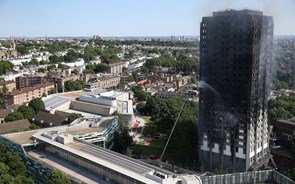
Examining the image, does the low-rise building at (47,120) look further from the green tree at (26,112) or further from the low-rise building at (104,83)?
the low-rise building at (104,83)

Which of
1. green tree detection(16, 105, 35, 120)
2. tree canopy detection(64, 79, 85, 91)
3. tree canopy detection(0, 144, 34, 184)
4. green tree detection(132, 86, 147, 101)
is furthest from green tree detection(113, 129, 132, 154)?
tree canopy detection(64, 79, 85, 91)

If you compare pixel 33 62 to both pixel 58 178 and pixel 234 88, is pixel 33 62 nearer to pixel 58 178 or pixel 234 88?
pixel 234 88

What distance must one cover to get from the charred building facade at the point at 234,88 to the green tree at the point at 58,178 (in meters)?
7.07

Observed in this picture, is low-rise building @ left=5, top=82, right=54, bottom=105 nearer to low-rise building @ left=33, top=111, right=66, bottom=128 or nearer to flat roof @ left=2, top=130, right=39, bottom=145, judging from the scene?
low-rise building @ left=33, top=111, right=66, bottom=128

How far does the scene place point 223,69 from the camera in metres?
16.3

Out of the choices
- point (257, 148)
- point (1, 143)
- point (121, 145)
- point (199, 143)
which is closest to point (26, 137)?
point (1, 143)

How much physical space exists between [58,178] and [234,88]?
27.2 ft

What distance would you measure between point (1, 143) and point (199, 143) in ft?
28.1

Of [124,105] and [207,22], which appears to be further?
[124,105]

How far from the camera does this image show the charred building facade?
1584 centimetres

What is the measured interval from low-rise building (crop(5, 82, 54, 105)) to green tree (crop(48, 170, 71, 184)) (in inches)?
791

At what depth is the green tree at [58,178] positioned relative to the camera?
38.7 ft

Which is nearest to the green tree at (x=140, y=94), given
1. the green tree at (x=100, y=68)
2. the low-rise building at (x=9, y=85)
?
the low-rise building at (x=9, y=85)

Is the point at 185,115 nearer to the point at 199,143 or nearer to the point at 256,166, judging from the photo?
the point at 199,143
